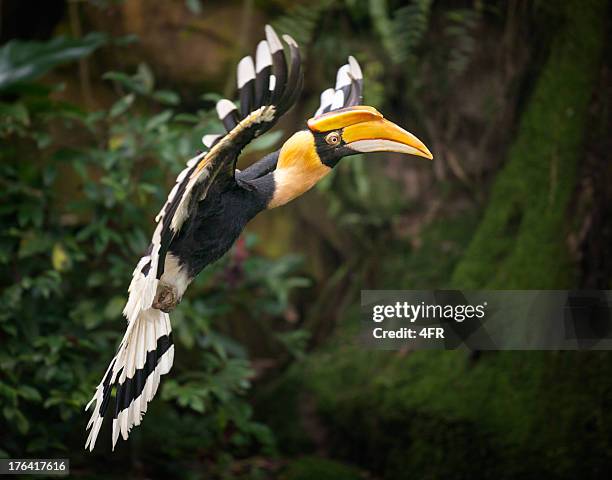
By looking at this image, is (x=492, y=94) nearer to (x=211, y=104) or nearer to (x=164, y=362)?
(x=211, y=104)

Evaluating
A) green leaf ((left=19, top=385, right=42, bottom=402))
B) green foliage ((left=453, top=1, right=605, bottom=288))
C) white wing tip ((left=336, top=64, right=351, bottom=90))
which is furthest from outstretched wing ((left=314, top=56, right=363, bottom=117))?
green leaf ((left=19, top=385, right=42, bottom=402))

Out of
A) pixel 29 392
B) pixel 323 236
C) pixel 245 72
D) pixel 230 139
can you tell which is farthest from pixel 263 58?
pixel 323 236

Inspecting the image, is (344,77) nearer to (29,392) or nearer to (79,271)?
(29,392)

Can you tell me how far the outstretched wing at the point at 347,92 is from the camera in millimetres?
1378

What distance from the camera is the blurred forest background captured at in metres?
2.45

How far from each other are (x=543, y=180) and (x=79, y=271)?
1605mm

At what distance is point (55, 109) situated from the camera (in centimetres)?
254

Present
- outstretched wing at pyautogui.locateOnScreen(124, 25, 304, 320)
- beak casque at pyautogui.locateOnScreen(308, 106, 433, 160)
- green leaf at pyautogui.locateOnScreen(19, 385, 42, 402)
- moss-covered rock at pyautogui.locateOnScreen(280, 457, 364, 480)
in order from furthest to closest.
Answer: moss-covered rock at pyautogui.locateOnScreen(280, 457, 364, 480) → green leaf at pyautogui.locateOnScreen(19, 385, 42, 402) → beak casque at pyautogui.locateOnScreen(308, 106, 433, 160) → outstretched wing at pyautogui.locateOnScreen(124, 25, 304, 320)

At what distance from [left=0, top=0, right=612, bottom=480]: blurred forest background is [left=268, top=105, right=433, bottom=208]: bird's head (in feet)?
3.97

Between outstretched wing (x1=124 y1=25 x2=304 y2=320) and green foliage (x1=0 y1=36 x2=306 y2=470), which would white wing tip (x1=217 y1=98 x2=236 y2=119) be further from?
green foliage (x1=0 y1=36 x2=306 y2=470)

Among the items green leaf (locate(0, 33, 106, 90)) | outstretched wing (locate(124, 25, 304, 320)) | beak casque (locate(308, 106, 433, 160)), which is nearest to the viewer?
outstretched wing (locate(124, 25, 304, 320))

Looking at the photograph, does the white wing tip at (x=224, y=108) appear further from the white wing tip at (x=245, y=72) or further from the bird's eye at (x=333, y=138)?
the bird's eye at (x=333, y=138)

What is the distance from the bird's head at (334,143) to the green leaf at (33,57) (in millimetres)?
1606

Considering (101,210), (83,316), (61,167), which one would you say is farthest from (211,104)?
(83,316)
